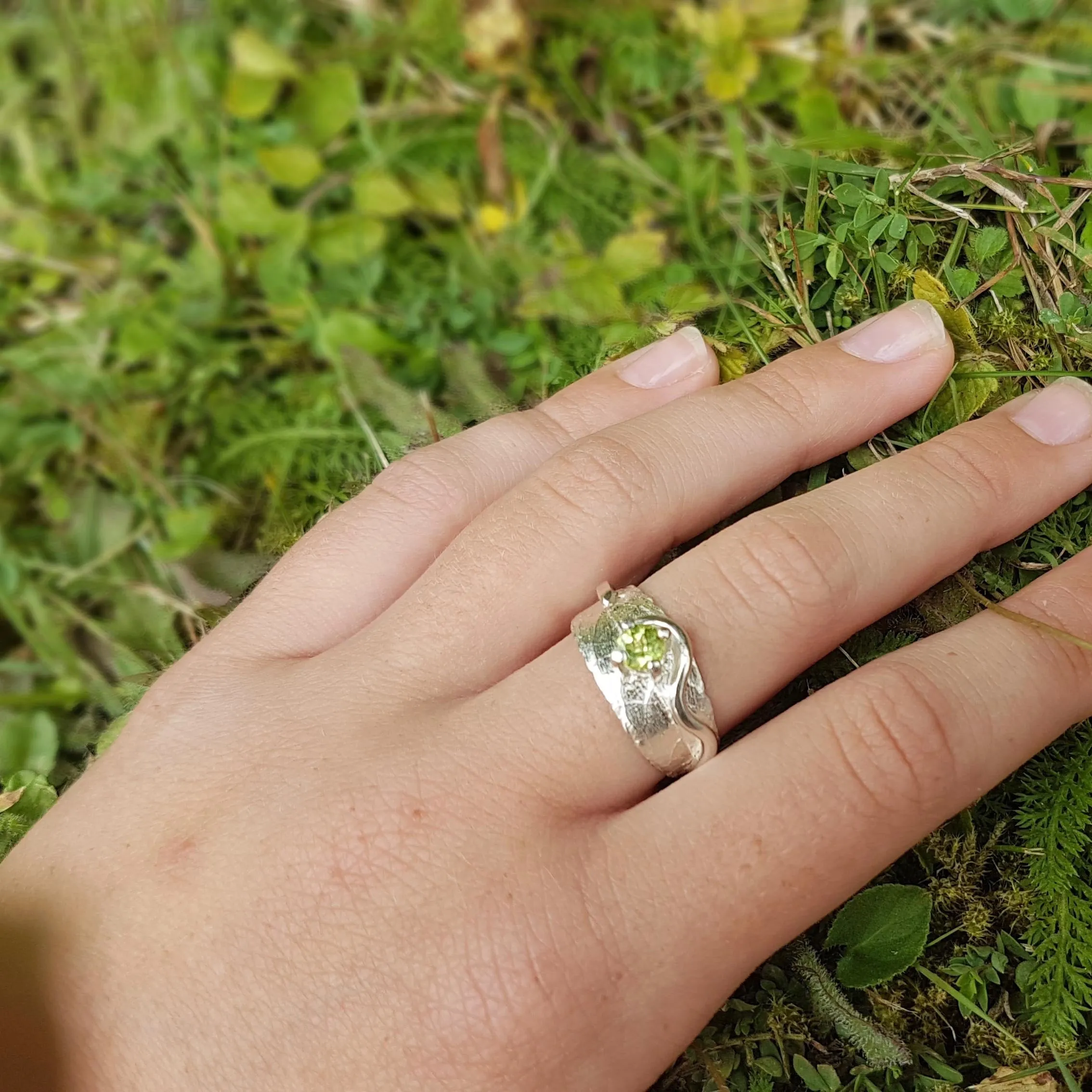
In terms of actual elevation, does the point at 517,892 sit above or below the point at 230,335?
below

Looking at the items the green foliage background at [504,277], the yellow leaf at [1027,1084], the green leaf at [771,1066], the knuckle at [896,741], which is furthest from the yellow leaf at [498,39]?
the yellow leaf at [1027,1084]

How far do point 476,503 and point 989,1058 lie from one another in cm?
118

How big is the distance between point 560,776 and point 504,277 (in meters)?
1.55

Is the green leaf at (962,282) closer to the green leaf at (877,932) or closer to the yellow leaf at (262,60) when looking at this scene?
the green leaf at (877,932)

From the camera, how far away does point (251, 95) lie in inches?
112

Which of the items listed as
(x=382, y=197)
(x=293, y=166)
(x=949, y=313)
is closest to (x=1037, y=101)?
(x=949, y=313)

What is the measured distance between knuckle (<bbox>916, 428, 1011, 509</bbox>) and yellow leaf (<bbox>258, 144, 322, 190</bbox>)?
1930 mm

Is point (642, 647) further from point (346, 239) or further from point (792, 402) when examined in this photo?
point (346, 239)

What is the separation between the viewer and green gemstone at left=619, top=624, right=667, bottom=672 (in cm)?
133

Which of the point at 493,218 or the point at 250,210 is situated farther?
the point at 250,210

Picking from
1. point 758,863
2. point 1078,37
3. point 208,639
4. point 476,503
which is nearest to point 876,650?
point 758,863

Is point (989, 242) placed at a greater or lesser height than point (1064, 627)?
greater

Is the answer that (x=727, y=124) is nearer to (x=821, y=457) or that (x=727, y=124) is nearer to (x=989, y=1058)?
(x=821, y=457)

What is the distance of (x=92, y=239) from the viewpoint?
9.80ft
